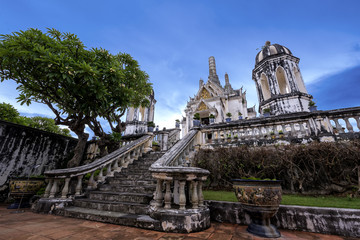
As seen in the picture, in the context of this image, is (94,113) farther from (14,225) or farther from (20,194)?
(14,225)

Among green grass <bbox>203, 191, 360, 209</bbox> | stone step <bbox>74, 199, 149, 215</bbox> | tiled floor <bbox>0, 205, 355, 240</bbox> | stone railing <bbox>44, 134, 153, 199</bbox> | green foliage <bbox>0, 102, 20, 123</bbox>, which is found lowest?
tiled floor <bbox>0, 205, 355, 240</bbox>

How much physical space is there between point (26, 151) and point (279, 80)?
68.0ft

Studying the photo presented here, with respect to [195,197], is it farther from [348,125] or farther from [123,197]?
[348,125]

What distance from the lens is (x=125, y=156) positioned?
6359mm

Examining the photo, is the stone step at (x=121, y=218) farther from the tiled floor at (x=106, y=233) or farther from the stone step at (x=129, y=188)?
the stone step at (x=129, y=188)

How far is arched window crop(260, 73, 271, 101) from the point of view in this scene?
16.0 meters

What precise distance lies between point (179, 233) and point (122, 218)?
120 cm

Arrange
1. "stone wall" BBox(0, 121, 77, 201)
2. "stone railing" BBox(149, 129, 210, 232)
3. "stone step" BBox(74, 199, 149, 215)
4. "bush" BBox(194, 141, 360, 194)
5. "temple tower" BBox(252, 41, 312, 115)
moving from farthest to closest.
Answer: "temple tower" BBox(252, 41, 312, 115) < "stone wall" BBox(0, 121, 77, 201) < "bush" BBox(194, 141, 360, 194) < "stone step" BBox(74, 199, 149, 215) < "stone railing" BBox(149, 129, 210, 232)

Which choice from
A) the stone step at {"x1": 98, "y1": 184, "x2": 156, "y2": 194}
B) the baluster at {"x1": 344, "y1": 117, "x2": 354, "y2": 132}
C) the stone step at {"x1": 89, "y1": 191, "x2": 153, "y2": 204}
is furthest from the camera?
the baluster at {"x1": 344, "y1": 117, "x2": 354, "y2": 132}

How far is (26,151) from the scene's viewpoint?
6617 mm

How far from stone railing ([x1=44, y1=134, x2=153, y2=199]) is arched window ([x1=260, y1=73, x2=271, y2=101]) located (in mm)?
14127

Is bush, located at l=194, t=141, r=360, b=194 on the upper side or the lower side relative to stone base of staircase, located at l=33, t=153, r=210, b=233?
upper

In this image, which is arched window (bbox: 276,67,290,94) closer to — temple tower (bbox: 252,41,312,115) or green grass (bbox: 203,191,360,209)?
temple tower (bbox: 252,41,312,115)

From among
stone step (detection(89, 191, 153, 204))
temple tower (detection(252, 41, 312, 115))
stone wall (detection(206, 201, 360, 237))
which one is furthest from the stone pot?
temple tower (detection(252, 41, 312, 115))
